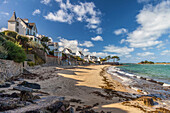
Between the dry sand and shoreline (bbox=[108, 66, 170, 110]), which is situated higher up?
the dry sand

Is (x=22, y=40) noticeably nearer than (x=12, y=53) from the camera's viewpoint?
No

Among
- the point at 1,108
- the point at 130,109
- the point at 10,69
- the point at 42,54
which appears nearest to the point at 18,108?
the point at 1,108

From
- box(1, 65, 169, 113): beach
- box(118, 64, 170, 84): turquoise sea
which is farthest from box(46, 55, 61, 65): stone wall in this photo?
box(118, 64, 170, 84): turquoise sea

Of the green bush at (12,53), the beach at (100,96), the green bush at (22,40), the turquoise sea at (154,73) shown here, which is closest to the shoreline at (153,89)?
the beach at (100,96)

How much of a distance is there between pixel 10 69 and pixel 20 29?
102 ft

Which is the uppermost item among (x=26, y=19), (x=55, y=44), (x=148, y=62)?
(x=26, y=19)

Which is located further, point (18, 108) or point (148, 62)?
point (148, 62)

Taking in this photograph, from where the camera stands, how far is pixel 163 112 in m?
4.47

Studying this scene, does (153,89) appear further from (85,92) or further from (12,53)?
(12,53)

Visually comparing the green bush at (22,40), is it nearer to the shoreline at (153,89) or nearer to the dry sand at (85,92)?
the dry sand at (85,92)

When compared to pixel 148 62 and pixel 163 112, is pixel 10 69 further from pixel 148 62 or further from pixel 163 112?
pixel 148 62

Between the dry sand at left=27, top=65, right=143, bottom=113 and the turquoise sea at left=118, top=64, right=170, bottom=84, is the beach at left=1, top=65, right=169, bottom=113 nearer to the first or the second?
the dry sand at left=27, top=65, right=143, bottom=113

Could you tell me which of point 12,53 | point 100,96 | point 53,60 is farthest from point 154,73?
point 53,60

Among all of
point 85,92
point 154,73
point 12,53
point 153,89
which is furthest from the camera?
point 154,73
